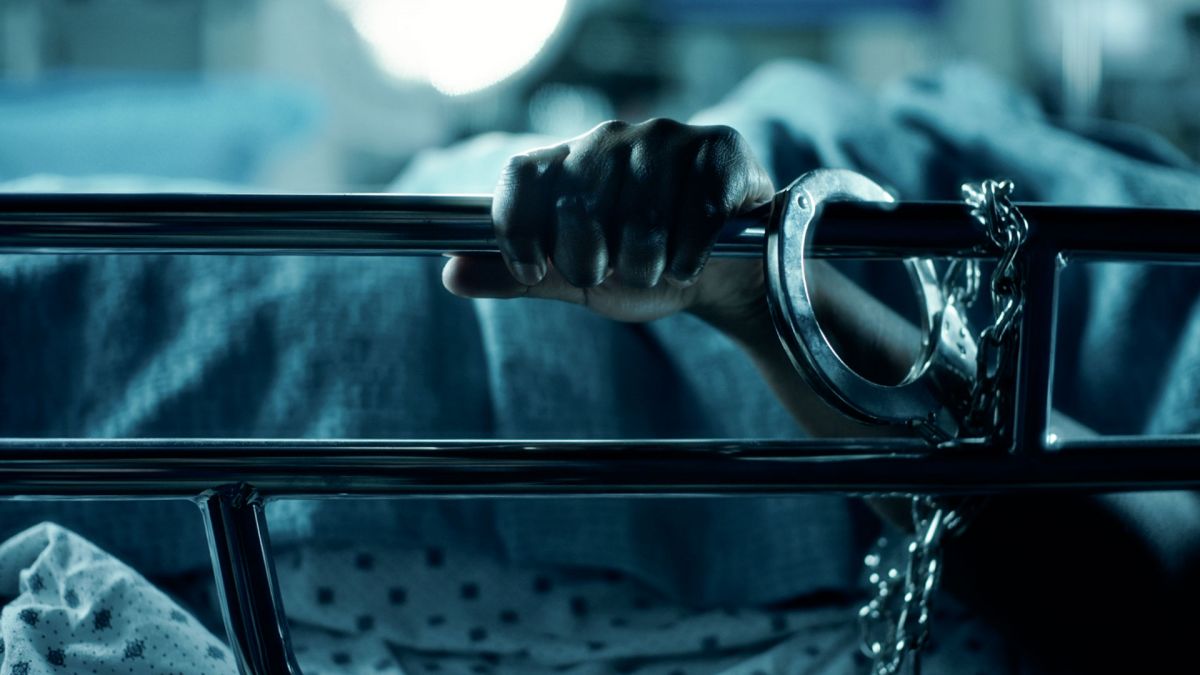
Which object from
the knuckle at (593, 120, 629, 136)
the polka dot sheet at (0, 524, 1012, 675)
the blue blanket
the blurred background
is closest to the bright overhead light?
the blurred background

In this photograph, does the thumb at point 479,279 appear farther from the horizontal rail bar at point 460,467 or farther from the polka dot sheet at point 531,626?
the polka dot sheet at point 531,626

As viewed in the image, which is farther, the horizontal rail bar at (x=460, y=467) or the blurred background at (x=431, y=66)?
the blurred background at (x=431, y=66)

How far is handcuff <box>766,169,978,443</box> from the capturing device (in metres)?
0.39

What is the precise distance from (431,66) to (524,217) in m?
3.19

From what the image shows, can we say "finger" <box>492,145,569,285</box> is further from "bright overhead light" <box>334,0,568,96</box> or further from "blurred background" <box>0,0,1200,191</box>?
"bright overhead light" <box>334,0,568,96</box>

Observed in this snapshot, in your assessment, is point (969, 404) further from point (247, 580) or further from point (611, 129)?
point (247, 580)

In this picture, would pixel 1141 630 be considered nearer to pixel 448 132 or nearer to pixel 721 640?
pixel 721 640

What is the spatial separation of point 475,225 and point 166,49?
3121mm

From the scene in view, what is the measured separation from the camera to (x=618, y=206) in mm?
413

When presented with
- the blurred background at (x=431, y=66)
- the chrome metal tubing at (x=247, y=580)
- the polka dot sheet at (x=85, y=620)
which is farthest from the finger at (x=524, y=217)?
the blurred background at (x=431, y=66)

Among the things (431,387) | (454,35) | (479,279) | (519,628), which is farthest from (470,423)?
(454,35)

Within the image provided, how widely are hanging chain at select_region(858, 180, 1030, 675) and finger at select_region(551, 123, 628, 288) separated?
0.47 feet

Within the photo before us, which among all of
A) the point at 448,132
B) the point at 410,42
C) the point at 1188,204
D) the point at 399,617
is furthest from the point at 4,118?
the point at 1188,204

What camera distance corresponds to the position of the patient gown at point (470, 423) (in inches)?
25.6
